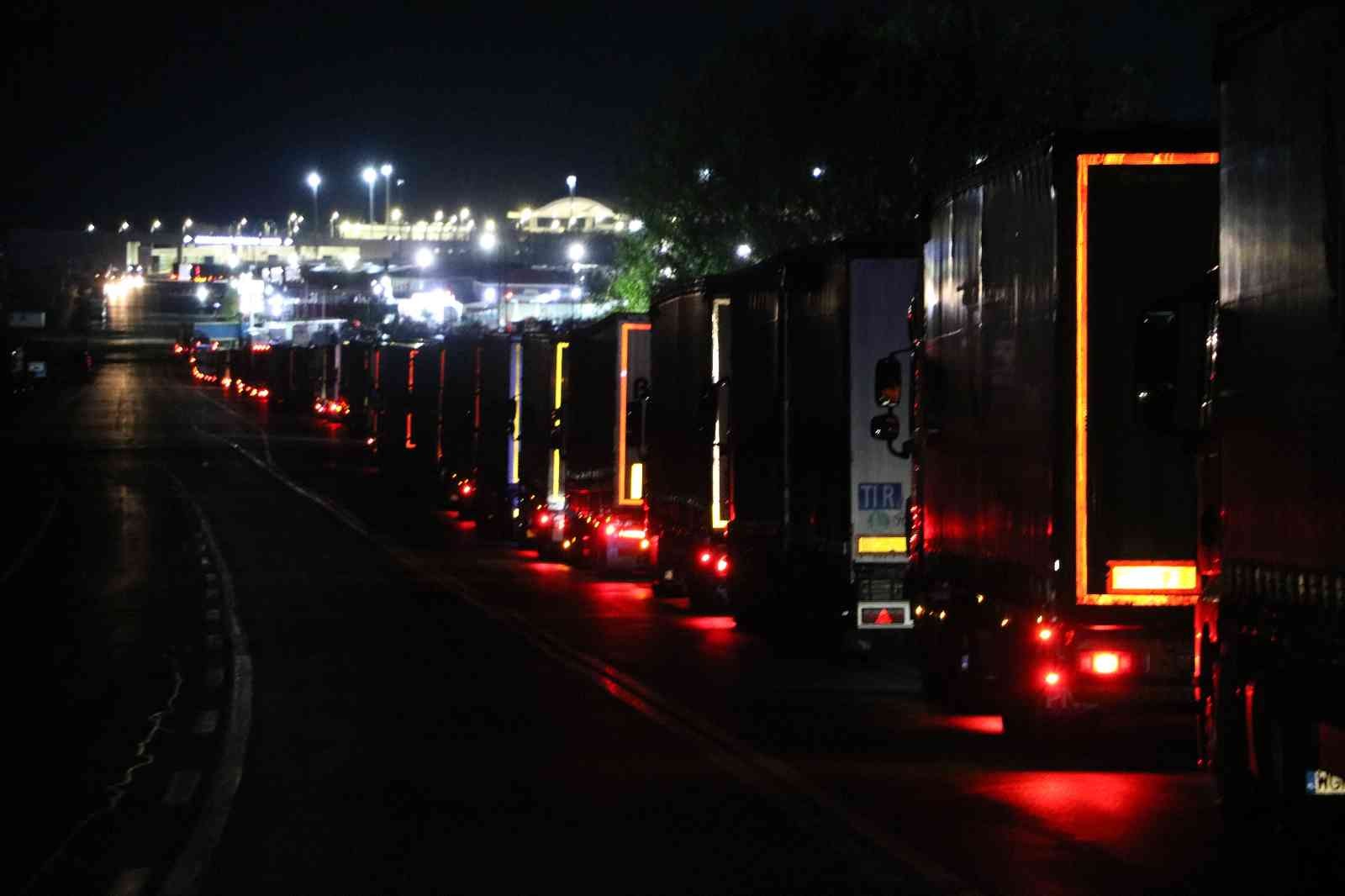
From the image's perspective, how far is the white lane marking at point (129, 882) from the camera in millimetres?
9031

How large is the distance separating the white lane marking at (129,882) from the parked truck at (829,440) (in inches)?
324

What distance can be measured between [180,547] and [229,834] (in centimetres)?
2405

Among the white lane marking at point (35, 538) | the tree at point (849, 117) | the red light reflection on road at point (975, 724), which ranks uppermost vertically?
the tree at point (849, 117)

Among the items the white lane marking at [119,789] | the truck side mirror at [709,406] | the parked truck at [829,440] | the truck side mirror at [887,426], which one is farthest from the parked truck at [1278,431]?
the truck side mirror at [709,406]

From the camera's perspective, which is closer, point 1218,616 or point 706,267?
point 1218,616

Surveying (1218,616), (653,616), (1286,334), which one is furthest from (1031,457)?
(653,616)

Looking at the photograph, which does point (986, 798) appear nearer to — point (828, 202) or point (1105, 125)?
point (1105, 125)

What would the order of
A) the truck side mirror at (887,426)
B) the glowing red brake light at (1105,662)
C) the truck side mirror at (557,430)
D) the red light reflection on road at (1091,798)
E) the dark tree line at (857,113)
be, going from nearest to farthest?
the red light reflection on road at (1091,798), the glowing red brake light at (1105,662), the truck side mirror at (887,426), the truck side mirror at (557,430), the dark tree line at (857,113)

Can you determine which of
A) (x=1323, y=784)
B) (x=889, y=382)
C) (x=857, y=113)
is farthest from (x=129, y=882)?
(x=857, y=113)

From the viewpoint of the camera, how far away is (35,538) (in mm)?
36469

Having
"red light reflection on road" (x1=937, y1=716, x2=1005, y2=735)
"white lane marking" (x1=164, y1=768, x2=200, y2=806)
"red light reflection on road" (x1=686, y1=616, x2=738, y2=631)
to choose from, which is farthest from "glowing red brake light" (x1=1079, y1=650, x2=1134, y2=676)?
"red light reflection on road" (x1=686, y1=616, x2=738, y2=631)

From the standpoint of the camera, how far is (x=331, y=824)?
35.3ft

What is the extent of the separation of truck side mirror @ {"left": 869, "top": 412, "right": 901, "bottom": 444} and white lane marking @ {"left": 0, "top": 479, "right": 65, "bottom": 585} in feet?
48.6

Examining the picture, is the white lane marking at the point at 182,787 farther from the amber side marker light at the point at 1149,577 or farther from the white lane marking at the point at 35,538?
the white lane marking at the point at 35,538
